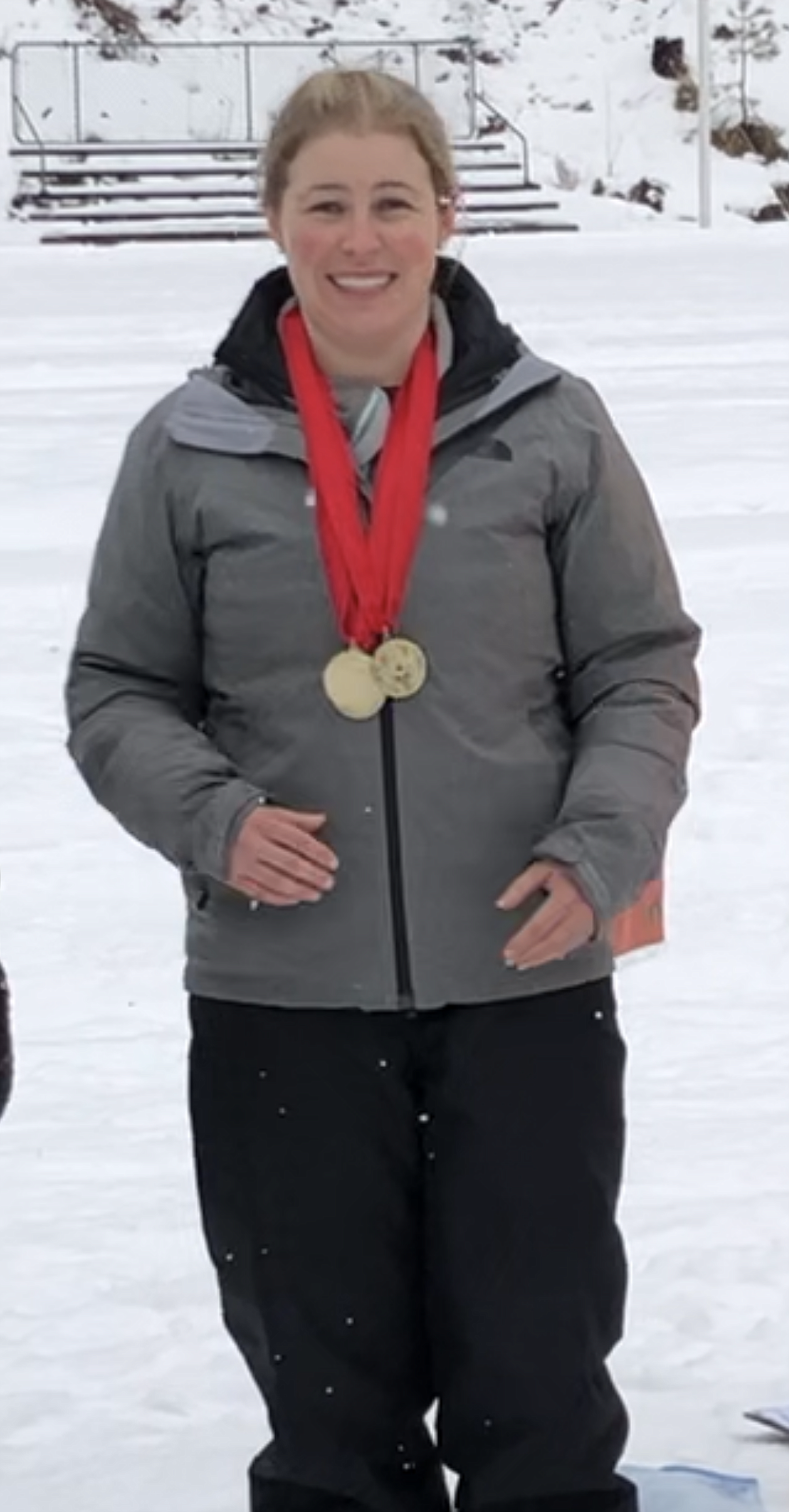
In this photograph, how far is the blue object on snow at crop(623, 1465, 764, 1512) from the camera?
301 cm

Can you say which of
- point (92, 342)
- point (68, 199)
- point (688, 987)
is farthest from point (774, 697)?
point (68, 199)

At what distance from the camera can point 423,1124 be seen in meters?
2.60

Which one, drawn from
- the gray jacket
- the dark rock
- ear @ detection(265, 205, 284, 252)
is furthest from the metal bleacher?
the gray jacket

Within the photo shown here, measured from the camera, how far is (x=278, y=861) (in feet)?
7.86

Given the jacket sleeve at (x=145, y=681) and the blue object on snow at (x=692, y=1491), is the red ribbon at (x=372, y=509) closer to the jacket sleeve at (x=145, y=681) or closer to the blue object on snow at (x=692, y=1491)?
the jacket sleeve at (x=145, y=681)

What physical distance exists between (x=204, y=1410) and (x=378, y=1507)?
2.45 ft

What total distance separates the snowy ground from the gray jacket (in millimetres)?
949

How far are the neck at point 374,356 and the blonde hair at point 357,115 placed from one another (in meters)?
0.13

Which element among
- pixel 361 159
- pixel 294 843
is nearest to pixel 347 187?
pixel 361 159

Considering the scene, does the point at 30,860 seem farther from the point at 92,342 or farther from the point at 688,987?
the point at 92,342

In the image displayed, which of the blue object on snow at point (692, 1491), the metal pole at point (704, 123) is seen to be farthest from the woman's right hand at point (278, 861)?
the metal pole at point (704, 123)

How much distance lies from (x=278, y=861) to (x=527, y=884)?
21cm

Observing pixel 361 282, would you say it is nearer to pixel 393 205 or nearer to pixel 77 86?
pixel 393 205

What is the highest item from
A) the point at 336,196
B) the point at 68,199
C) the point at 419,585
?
the point at 336,196
